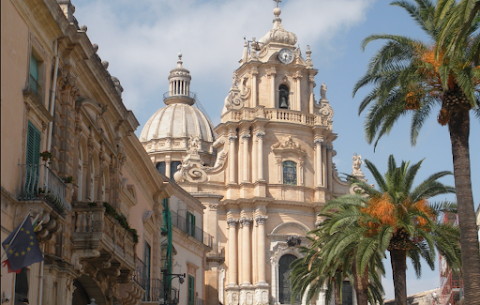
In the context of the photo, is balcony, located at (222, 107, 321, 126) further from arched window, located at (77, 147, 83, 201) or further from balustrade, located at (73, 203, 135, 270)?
balustrade, located at (73, 203, 135, 270)

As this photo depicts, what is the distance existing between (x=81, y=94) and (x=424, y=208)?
13.6m

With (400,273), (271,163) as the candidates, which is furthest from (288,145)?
(400,273)

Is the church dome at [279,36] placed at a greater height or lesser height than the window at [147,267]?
greater

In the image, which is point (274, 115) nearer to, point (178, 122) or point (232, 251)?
point (232, 251)

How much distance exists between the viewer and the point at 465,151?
21.1 meters

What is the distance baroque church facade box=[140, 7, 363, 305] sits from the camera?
2274 inches

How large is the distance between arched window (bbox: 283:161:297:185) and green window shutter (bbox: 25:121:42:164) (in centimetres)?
4369

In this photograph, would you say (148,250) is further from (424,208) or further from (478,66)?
(478,66)

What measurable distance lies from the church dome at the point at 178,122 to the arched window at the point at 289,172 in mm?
21869

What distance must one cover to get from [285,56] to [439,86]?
4075cm

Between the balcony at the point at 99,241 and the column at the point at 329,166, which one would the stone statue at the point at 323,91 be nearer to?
the column at the point at 329,166

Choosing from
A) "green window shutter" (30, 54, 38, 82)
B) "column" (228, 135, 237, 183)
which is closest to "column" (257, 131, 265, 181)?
"column" (228, 135, 237, 183)

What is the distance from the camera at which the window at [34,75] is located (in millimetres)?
17297

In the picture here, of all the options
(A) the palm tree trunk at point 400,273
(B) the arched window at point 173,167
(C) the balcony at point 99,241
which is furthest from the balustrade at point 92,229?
(B) the arched window at point 173,167
